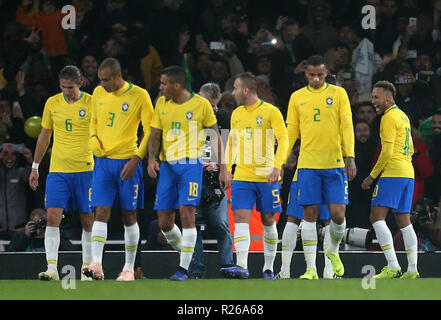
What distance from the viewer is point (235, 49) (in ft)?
49.5

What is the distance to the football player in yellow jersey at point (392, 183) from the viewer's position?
34.6 ft

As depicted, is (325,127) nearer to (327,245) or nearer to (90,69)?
(327,245)

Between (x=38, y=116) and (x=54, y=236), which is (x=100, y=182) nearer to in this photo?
(x=54, y=236)

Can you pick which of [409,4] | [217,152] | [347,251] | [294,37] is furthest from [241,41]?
[217,152]

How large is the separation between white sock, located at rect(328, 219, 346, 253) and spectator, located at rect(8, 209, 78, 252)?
3.64m

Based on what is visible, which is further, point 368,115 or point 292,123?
point 368,115

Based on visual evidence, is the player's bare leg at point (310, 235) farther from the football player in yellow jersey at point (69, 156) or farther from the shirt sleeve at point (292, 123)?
the football player in yellow jersey at point (69, 156)

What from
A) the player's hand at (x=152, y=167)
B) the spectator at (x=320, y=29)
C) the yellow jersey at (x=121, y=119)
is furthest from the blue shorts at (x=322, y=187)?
the spectator at (x=320, y=29)

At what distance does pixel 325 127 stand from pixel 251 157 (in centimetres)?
82

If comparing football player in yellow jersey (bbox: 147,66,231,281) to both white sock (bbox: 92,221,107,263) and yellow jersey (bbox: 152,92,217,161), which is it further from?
white sock (bbox: 92,221,107,263)

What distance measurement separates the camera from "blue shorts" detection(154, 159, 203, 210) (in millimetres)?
9375

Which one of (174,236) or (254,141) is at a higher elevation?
(254,141)

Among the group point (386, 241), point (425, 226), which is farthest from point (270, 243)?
point (425, 226)

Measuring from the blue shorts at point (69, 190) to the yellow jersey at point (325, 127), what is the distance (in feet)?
7.57
